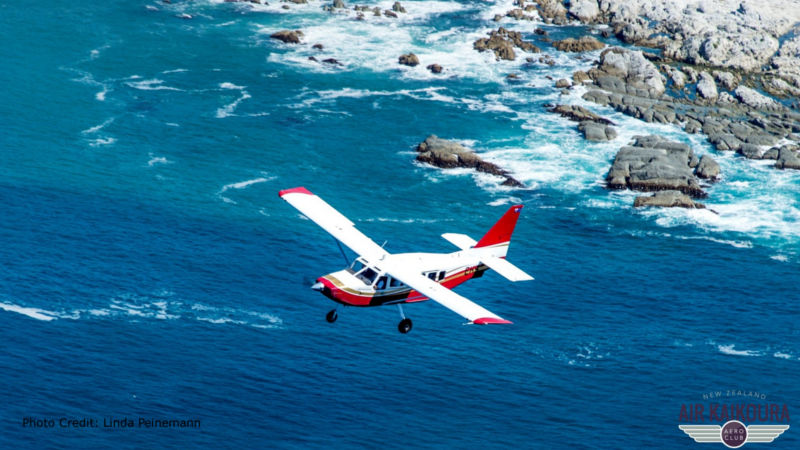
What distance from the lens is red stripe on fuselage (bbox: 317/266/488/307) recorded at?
330 feet

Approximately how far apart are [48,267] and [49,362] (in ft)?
69.2

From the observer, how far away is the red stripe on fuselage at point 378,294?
330 ft

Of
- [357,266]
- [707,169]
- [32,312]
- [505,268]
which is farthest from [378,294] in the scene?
[707,169]

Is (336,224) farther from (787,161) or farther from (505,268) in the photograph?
(787,161)

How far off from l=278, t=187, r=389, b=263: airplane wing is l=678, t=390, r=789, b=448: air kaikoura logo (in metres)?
41.3

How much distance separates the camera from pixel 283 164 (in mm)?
177875

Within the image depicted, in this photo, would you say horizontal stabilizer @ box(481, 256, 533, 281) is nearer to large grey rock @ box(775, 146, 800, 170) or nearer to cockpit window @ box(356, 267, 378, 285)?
Answer: cockpit window @ box(356, 267, 378, 285)

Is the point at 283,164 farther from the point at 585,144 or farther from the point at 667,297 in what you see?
the point at 667,297

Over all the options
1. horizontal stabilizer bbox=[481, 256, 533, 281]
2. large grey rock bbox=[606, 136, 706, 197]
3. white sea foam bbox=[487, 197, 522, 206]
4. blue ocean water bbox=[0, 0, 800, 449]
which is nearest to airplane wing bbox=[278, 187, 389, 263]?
horizontal stabilizer bbox=[481, 256, 533, 281]

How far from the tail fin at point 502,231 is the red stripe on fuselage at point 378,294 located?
2.97m

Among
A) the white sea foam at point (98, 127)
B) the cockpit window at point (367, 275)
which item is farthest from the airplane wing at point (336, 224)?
the white sea foam at point (98, 127)

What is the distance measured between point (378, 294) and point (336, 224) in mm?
12352

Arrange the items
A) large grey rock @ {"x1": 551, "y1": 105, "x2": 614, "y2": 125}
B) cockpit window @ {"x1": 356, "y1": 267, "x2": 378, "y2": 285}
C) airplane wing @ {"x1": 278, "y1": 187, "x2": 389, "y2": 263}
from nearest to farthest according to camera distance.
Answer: cockpit window @ {"x1": 356, "y1": 267, "x2": 378, "y2": 285}
airplane wing @ {"x1": 278, "y1": 187, "x2": 389, "y2": 263}
large grey rock @ {"x1": 551, "y1": 105, "x2": 614, "y2": 125}

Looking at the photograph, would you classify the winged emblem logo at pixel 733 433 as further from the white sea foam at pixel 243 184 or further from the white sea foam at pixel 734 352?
the white sea foam at pixel 243 184
